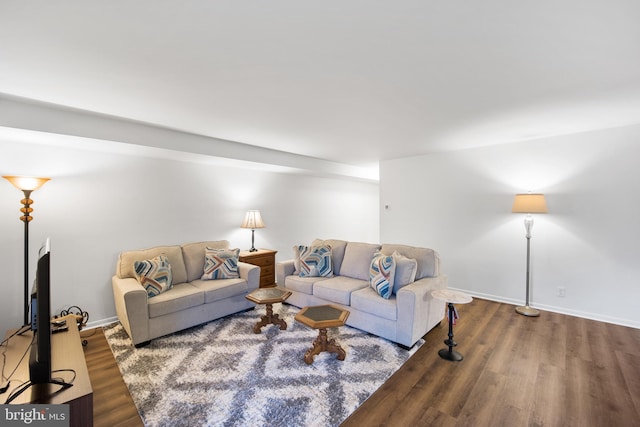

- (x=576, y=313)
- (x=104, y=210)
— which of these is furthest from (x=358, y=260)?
(x=104, y=210)

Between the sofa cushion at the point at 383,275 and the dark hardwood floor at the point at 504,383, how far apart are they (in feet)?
2.13

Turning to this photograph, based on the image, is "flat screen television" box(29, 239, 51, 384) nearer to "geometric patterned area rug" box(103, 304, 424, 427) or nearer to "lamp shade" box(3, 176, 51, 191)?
"geometric patterned area rug" box(103, 304, 424, 427)

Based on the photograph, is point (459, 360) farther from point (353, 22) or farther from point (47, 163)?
point (47, 163)

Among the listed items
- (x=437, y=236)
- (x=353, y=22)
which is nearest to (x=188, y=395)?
(x=353, y=22)

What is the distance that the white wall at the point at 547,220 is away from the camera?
10.6ft

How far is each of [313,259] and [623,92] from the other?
11.4 feet

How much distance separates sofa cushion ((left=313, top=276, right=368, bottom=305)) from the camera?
319cm

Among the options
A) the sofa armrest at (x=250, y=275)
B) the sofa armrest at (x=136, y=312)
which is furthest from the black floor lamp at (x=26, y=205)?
the sofa armrest at (x=250, y=275)

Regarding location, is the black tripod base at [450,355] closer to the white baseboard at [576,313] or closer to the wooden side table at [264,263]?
the white baseboard at [576,313]

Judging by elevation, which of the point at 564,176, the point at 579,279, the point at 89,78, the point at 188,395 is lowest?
the point at 188,395

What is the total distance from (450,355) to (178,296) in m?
2.86

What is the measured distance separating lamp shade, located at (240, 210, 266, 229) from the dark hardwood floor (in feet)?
7.54

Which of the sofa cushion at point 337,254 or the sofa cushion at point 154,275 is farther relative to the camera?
the sofa cushion at point 337,254

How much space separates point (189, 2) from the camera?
4.30ft
